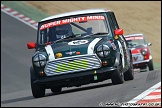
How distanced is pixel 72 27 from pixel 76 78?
1566 mm

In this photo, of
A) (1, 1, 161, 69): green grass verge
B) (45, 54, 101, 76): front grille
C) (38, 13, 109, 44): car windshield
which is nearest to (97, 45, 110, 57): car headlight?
(45, 54, 101, 76): front grille

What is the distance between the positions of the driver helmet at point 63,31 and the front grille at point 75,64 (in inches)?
43.2

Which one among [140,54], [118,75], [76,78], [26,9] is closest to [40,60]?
[76,78]

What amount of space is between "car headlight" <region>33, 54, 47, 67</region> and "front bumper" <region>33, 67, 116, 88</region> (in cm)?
28

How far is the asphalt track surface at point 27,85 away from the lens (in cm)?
1025

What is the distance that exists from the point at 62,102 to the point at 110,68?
204cm

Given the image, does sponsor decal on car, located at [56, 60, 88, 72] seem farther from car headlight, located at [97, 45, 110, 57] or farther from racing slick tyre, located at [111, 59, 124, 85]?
racing slick tyre, located at [111, 59, 124, 85]

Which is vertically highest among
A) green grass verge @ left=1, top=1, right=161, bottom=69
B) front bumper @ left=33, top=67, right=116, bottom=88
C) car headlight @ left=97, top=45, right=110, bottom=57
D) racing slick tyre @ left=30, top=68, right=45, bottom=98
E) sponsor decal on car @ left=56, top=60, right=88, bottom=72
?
green grass verge @ left=1, top=1, right=161, bottom=69

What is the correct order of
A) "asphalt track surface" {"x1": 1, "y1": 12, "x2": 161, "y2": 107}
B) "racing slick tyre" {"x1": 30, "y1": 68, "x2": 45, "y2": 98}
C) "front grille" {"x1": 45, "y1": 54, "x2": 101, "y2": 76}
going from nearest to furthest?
"asphalt track surface" {"x1": 1, "y1": 12, "x2": 161, "y2": 107} < "front grille" {"x1": 45, "y1": 54, "x2": 101, "y2": 76} < "racing slick tyre" {"x1": 30, "y1": 68, "x2": 45, "y2": 98}

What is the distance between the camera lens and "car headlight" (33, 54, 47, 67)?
476 inches

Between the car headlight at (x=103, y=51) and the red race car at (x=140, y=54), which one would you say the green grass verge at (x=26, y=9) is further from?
the car headlight at (x=103, y=51)

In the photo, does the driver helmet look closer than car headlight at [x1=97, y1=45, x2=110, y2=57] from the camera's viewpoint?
No

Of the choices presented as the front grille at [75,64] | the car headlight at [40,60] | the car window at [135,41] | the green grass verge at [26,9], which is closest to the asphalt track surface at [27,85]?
the front grille at [75,64]

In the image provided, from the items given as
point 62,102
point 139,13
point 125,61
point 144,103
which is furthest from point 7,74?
point 139,13
